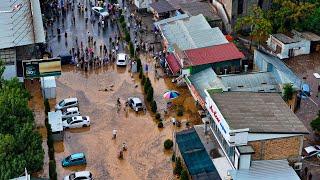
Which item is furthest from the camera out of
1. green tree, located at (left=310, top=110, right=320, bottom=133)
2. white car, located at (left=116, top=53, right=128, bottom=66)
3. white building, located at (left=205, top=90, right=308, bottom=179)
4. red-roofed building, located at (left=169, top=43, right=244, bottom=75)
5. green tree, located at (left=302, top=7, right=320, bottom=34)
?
green tree, located at (left=302, top=7, right=320, bottom=34)

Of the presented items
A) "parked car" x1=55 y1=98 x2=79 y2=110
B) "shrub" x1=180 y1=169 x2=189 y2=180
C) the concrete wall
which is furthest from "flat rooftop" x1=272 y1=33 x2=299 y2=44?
"shrub" x1=180 y1=169 x2=189 y2=180

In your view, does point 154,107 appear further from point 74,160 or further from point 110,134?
point 74,160

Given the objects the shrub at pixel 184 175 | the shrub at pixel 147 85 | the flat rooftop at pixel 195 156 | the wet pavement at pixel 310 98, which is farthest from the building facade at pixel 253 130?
→ the shrub at pixel 147 85

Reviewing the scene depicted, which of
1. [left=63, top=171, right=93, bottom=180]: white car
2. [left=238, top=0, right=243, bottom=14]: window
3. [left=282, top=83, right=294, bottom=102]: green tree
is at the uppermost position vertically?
[left=238, top=0, right=243, bottom=14]: window

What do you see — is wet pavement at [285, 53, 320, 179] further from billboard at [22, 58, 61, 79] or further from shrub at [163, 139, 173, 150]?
billboard at [22, 58, 61, 79]

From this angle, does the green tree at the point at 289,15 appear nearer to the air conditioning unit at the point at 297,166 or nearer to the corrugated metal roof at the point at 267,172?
the air conditioning unit at the point at 297,166

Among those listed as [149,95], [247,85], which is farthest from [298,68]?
[149,95]

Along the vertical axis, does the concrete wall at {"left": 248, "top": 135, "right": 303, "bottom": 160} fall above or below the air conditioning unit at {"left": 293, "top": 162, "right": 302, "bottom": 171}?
above

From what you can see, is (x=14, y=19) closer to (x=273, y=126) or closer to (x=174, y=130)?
(x=174, y=130)
